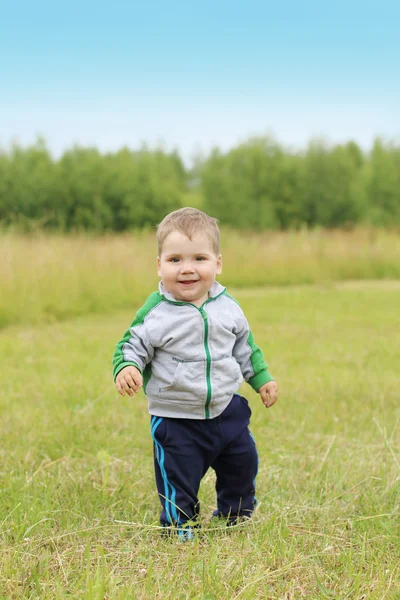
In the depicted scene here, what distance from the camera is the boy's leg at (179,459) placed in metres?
2.77

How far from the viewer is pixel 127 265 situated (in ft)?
42.0

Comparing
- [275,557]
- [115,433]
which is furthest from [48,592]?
[115,433]

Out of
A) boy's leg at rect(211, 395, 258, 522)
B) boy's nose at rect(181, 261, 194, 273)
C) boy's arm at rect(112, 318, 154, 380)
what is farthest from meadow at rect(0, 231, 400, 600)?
boy's nose at rect(181, 261, 194, 273)

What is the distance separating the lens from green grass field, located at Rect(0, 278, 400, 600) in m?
2.32

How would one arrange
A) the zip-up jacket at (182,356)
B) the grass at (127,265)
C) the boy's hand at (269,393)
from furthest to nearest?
the grass at (127,265) < the boy's hand at (269,393) < the zip-up jacket at (182,356)

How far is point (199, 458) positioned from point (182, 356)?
42 centimetres

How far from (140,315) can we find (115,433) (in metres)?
1.62

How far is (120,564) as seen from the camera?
245 cm

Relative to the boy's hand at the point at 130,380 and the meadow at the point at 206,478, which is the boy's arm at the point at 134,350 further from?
the meadow at the point at 206,478

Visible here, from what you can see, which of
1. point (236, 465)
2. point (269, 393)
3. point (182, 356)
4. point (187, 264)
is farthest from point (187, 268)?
point (236, 465)

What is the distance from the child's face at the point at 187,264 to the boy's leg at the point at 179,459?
1.70 feet

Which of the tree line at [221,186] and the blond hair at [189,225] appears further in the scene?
the tree line at [221,186]

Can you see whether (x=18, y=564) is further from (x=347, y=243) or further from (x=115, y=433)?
(x=347, y=243)

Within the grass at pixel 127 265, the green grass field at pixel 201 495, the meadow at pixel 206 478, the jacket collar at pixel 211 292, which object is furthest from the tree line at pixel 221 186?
the jacket collar at pixel 211 292
